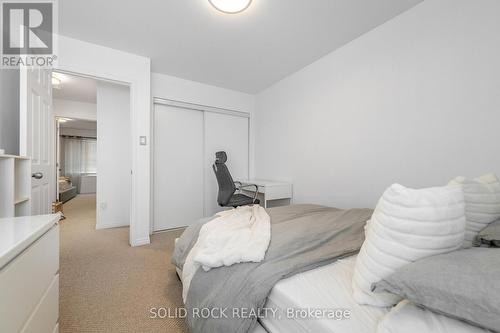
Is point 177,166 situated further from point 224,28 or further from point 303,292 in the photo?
point 303,292

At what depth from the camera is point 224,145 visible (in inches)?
147

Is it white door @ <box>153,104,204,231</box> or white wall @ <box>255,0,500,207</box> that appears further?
white door @ <box>153,104,204,231</box>

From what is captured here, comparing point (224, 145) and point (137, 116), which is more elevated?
point (137, 116)

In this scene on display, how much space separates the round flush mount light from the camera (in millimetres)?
1680

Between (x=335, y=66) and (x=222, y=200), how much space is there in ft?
7.14

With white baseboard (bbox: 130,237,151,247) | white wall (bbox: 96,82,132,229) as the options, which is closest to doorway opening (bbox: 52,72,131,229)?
white wall (bbox: 96,82,132,229)

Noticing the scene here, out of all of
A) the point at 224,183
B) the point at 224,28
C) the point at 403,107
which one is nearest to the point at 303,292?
the point at 403,107

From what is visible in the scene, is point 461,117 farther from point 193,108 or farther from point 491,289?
point 193,108

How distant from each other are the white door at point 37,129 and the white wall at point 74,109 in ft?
9.61

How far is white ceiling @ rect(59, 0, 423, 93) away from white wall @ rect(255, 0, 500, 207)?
234 mm

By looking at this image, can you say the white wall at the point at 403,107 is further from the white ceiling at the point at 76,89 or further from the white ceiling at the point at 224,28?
the white ceiling at the point at 76,89

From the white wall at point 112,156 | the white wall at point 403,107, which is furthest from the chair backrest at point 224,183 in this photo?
the white wall at point 112,156

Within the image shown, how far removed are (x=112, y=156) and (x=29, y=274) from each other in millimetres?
3092

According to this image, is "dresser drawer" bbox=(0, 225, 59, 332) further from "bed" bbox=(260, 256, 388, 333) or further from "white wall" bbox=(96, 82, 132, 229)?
"white wall" bbox=(96, 82, 132, 229)
